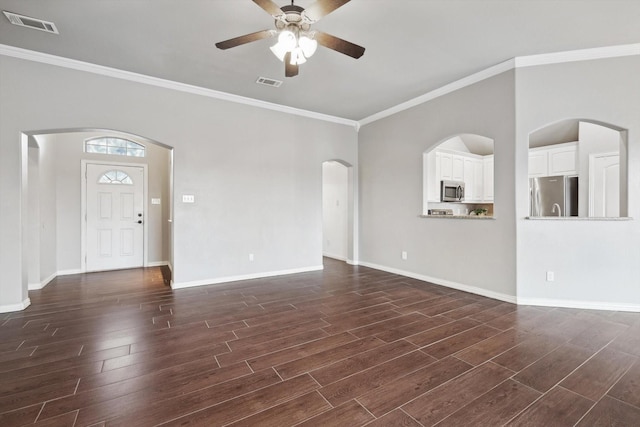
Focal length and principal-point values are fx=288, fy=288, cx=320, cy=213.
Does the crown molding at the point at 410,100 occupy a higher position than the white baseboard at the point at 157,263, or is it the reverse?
the crown molding at the point at 410,100

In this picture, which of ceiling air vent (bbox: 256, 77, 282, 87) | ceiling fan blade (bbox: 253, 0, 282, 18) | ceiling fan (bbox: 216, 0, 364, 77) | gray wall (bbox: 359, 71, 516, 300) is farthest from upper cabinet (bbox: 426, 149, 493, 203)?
ceiling fan blade (bbox: 253, 0, 282, 18)

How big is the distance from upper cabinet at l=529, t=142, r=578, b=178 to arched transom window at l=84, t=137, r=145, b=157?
27.1 feet

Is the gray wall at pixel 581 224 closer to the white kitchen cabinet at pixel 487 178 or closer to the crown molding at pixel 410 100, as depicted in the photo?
the crown molding at pixel 410 100

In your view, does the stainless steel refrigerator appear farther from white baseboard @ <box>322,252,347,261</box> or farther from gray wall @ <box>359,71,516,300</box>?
white baseboard @ <box>322,252,347,261</box>

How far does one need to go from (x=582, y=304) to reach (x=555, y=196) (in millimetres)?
2862

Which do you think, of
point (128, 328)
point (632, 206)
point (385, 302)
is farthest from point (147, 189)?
point (632, 206)

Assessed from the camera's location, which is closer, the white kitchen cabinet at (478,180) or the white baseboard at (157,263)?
the white baseboard at (157,263)

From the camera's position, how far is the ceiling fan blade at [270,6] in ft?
6.98

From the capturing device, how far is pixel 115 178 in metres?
5.87

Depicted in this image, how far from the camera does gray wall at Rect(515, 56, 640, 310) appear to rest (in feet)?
10.9

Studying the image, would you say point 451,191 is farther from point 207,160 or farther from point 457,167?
point 207,160

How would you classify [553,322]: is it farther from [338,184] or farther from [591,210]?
[338,184]

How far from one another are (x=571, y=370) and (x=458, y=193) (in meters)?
4.26

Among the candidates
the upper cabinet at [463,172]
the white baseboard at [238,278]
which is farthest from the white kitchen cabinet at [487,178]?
the white baseboard at [238,278]
